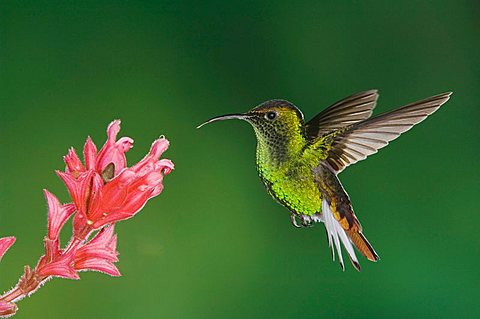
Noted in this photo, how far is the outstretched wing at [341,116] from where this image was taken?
1.17 meters

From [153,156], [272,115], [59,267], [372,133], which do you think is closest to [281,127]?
[272,115]

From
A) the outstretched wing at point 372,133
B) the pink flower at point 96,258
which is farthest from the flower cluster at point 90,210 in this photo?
the outstretched wing at point 372,133

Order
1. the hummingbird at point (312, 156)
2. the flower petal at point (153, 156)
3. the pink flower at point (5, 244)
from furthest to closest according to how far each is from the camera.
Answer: the hummingbird at point (312, 156) < the flower petal at point (153, 156) < the pink flower at point (5, 244)

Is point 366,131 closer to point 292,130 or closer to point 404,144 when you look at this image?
point 292,130

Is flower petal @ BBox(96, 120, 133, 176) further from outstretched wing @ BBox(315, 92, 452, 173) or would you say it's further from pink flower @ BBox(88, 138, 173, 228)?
outstretched wing @ BBox(315, 92, 452, 173)

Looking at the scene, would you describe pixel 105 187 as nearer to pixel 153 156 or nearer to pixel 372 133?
pixel 153 156

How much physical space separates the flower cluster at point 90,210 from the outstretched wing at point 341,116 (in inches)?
23.8

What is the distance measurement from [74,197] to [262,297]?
3.36 feet

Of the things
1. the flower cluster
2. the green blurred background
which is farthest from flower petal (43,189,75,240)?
the green blurred background

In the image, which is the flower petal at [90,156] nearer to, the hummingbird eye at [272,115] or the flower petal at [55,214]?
the flower petal at [55,214]

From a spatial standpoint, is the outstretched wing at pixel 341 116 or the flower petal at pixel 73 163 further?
the outstretched wing at pixel 341 116

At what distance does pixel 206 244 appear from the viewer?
154 cm

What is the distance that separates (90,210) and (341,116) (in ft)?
2.25

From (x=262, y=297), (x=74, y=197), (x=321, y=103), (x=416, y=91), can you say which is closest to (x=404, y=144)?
(x=416, y=91)
